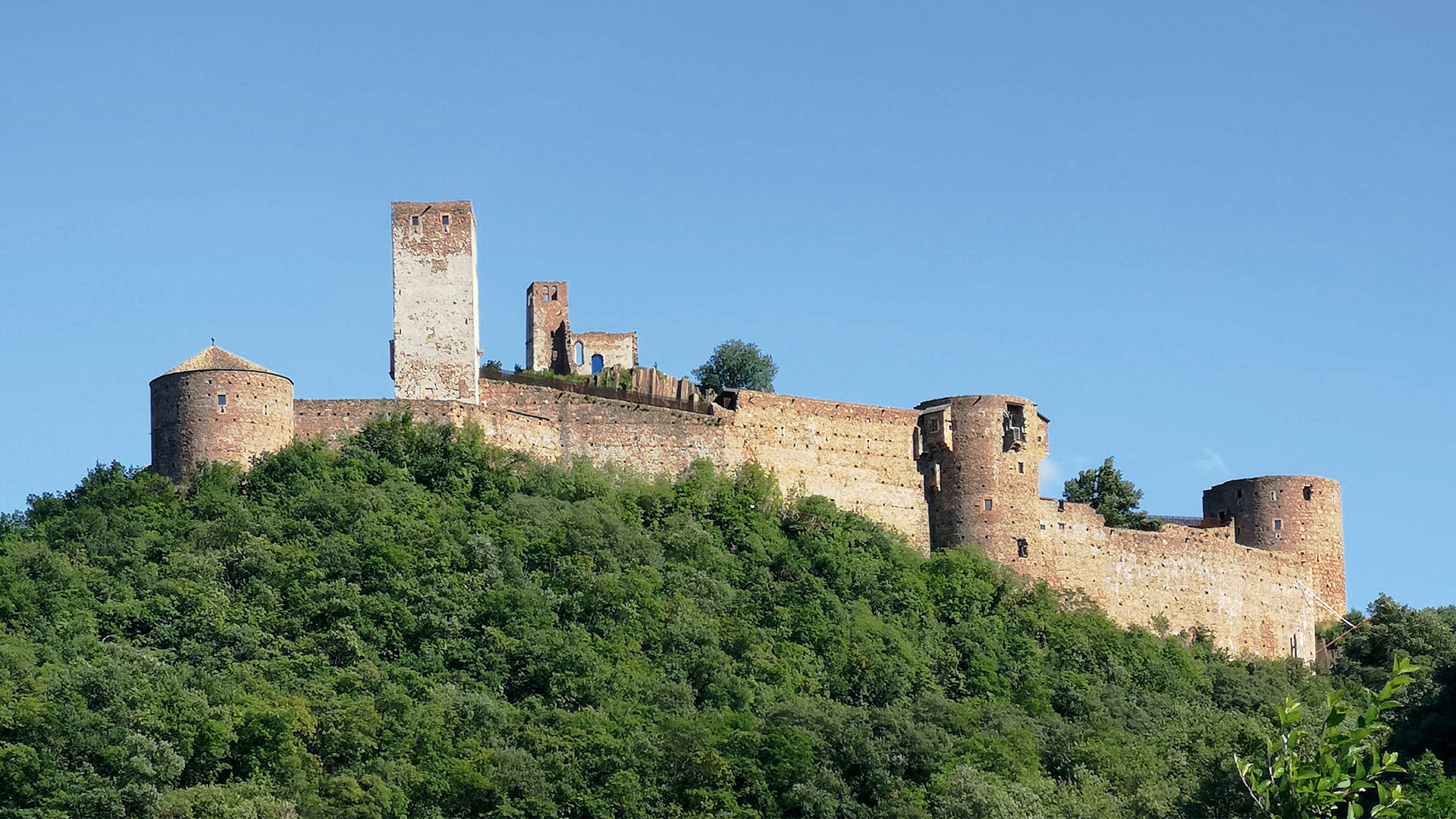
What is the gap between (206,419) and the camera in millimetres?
52719

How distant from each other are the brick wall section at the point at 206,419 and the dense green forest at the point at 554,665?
801 millimetres

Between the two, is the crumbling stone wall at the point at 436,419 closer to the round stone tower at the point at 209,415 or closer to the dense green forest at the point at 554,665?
the dense green forest at the point at 554,665

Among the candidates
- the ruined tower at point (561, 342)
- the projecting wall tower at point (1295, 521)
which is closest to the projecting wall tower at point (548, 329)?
the ruined tower at point (561, 342)

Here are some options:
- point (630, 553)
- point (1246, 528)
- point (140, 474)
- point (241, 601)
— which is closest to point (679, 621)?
point (630, 553)

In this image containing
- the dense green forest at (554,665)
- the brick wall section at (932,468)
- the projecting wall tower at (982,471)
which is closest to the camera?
the dense green forest at (554,665)

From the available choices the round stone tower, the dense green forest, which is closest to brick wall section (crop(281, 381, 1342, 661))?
the dense green forest

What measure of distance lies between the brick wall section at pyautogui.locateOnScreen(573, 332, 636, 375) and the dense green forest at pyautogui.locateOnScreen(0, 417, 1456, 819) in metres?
8.71

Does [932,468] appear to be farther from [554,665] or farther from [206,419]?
[206,419]

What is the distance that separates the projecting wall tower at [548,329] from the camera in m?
66.9

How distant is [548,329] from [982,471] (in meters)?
16.1

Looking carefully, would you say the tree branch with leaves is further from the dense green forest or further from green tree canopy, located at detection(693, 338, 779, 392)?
green tree canopy, located at detection(693, 338, 779, 392)

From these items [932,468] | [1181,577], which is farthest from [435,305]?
[1181,577]

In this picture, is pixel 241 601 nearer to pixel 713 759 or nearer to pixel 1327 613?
pixel 713 759

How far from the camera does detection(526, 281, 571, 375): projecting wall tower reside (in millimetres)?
66875
